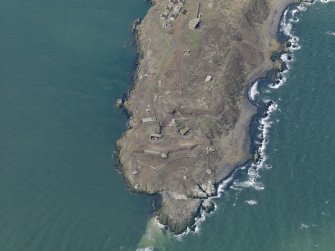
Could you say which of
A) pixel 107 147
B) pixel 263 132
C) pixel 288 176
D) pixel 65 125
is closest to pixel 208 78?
pixel 263 132

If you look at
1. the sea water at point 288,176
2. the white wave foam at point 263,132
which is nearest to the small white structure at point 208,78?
the white wave foam at point 263,132

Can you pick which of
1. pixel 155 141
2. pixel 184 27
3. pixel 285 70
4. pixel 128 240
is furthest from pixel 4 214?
pixel 285 70

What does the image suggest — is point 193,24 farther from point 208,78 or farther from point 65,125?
point 65,125

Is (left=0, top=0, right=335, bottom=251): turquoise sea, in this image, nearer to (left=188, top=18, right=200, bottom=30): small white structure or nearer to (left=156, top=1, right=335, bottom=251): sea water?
(left=156, top=1, right=335, bottom=251): sea water

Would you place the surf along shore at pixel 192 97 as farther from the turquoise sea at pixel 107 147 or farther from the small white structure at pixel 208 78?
the turquoise sea at pixel 107 147

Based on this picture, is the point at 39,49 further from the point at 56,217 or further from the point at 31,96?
the point at 56,217

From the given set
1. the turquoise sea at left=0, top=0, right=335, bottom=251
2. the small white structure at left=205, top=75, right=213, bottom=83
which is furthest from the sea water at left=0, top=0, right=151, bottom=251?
the small white structure at left=205, top=75, right=213, bottom=83
